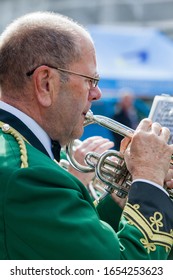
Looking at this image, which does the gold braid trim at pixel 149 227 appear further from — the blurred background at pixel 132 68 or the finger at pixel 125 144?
the blurred background at pixel 132 68

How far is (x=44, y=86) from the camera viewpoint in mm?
2770

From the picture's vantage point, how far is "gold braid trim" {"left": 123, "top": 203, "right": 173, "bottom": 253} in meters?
2.64

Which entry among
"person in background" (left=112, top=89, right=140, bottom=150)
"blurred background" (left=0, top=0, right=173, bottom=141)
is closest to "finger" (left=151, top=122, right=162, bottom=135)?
"blurred background" (left=0, top=0, right=173, bottom=141)

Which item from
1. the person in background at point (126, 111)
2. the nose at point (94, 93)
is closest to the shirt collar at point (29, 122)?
the nose at point (94, 93)

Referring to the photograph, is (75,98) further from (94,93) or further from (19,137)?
(19,137)

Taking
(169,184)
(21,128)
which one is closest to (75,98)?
(21,128)

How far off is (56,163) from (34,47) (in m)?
0.45

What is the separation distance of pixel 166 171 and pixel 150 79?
9.46 metres

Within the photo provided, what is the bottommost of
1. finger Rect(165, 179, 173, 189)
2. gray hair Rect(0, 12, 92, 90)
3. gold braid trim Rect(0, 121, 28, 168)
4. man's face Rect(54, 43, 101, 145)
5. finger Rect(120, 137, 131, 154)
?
finger Rect(165, 179, 173, 189)

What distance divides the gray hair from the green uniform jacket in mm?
284

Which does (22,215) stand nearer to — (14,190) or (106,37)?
(14,190)

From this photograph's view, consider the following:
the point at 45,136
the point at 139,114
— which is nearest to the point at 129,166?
the point at 45,136

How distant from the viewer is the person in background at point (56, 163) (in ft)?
8.11

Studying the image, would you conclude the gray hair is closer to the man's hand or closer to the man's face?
the man's face
